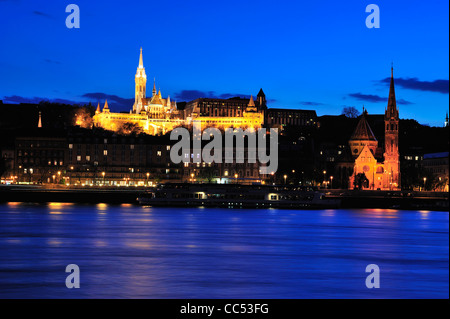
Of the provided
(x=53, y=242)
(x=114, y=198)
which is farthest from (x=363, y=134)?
(x=53, y=242)

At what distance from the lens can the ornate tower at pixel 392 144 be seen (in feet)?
524

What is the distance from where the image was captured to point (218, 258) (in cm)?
3894

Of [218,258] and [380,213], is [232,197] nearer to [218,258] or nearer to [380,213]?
A: [380,213]

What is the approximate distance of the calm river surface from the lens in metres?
28.2

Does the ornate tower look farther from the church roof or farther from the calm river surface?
the calm river surface

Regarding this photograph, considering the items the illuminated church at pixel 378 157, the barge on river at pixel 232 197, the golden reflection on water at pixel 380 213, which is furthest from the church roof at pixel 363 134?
the barge on river at pixel 232 197

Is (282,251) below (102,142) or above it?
below

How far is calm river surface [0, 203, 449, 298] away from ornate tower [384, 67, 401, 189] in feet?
310

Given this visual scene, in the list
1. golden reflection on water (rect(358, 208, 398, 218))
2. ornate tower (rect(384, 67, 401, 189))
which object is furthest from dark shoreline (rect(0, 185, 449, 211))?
ornate tower (rect(384, 67, 401, 189))

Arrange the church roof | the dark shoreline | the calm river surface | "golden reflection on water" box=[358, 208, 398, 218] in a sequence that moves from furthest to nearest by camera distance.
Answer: the church roof → the dark shoreline → "golden reflection on water" box=[358, 208, 398, 218] → the calm river surface

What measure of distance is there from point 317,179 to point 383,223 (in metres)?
73.9
